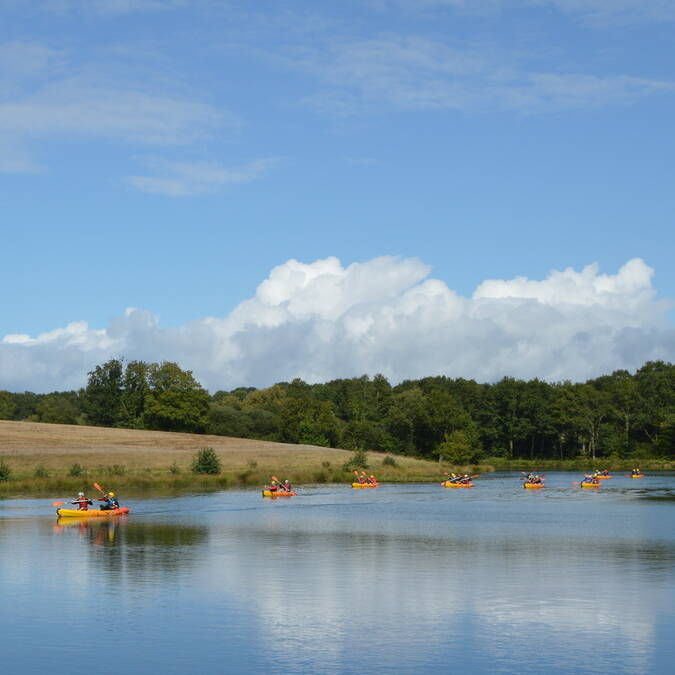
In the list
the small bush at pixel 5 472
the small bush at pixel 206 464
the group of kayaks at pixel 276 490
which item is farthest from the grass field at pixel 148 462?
the group of kayaks at pixel 276 490

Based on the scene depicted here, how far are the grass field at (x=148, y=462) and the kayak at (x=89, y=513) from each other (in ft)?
52.0

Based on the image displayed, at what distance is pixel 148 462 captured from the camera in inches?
3391

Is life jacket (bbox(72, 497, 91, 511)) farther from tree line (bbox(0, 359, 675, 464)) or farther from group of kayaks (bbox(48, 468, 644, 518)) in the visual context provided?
tree line (bbox(0, 359, 675, 464))

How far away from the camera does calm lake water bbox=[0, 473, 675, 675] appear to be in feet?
69.2

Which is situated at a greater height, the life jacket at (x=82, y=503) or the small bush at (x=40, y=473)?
the small bush at (x=40, y=473)

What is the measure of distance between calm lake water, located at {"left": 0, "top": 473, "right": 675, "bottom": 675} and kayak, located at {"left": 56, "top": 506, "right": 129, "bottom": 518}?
143 cm

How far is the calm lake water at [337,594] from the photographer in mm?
21078

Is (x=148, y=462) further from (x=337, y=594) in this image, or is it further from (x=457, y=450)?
(x=337, y=594)

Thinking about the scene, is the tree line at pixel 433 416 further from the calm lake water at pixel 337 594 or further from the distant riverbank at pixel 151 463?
the calm lake water at pixel 337 594

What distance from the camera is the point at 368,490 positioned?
78625 millimetres

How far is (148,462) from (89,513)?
1336 inches

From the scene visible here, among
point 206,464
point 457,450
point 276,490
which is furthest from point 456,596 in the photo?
point 457,450

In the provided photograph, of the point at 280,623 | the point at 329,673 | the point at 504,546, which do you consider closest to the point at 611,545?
the point at 504,546

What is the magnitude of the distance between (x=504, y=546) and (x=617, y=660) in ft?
63.4
